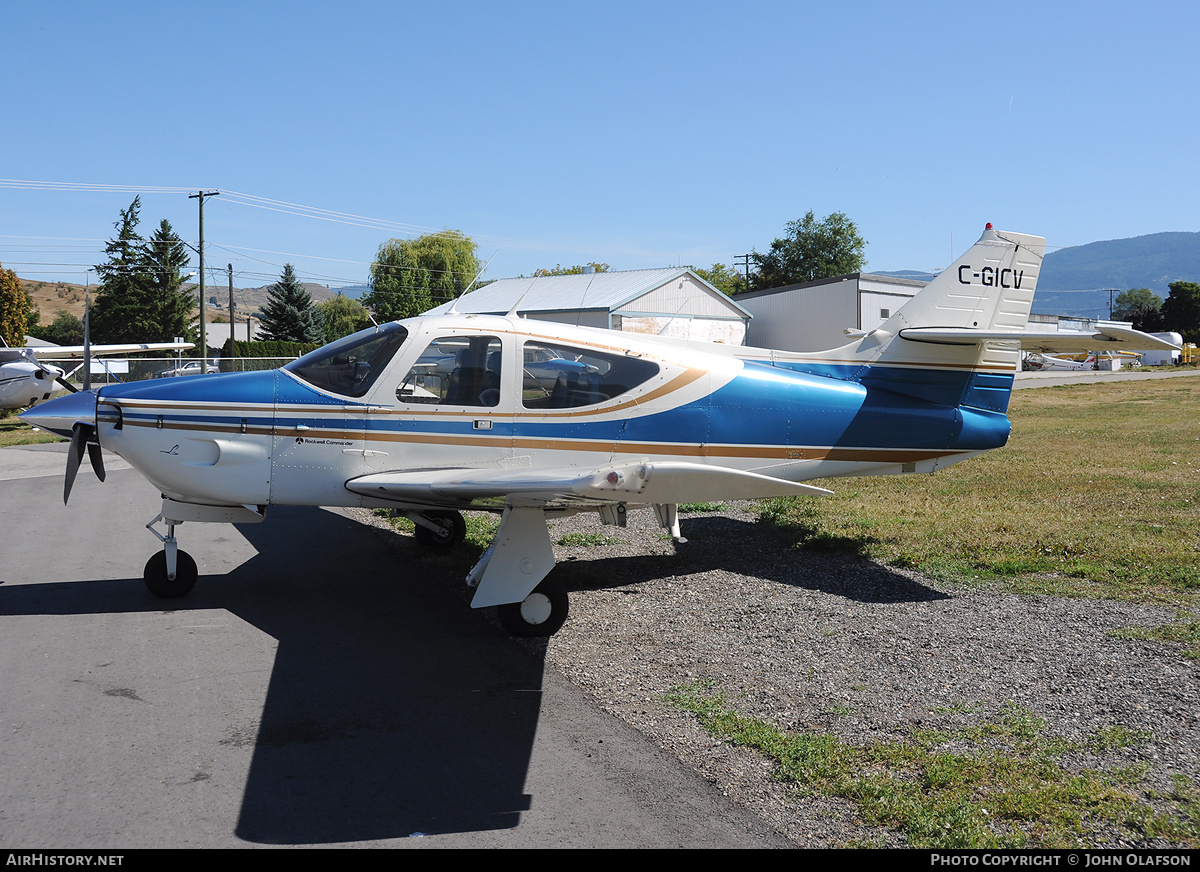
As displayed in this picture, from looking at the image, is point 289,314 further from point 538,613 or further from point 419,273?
point 538,613

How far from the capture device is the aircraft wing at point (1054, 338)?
6270 mm

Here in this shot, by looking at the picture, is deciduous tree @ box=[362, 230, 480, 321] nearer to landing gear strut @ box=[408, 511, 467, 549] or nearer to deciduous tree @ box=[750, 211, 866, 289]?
deciduous tree @ box=[750, 211, 866, 289]

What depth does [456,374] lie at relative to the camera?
22.1 ft

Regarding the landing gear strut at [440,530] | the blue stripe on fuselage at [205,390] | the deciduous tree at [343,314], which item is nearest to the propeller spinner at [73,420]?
the blue stripe on fuselage at [205,390]

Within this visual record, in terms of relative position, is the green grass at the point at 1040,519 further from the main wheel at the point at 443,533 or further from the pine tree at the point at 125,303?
the pine tree at the point at 125,303

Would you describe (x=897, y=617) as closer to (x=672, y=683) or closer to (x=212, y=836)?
(x=672, y=683)

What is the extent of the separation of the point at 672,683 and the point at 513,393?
2.73m

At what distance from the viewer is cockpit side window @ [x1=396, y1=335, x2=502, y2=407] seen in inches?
264

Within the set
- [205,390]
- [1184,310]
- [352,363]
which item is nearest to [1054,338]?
[352,363]

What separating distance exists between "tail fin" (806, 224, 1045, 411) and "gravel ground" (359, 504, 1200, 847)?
6.50ft

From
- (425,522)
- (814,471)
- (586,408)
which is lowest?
(425,522)
